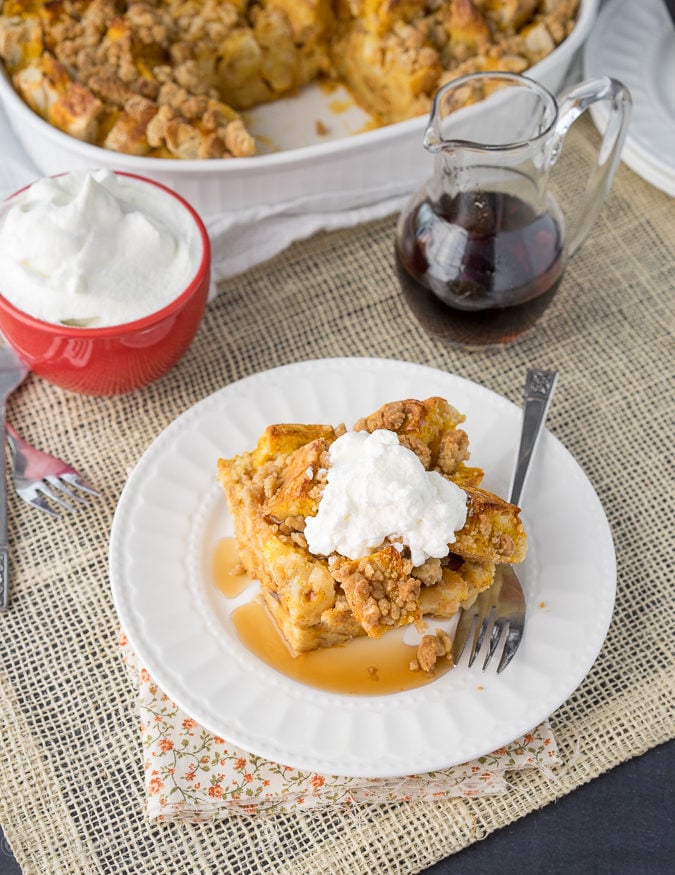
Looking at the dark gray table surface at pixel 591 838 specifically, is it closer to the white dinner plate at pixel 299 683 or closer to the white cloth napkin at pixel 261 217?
the white dinner plate at pixel 299 683

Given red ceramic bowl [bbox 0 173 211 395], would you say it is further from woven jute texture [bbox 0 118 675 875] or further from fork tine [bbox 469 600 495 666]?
fork tine [bbox 469 600 495 666]

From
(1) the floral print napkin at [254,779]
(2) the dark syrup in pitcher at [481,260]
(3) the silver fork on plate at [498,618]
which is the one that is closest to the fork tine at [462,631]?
(3) the silver fork on plate at [498,618]

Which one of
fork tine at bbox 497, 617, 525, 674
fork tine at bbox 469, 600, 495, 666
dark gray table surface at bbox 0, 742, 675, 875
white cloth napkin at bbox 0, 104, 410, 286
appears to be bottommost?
dark gray table surface at bbox 0, 742, 675, 875

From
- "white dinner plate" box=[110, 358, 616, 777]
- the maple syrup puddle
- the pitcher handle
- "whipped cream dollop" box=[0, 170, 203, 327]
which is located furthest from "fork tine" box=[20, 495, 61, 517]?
the pitcher handle

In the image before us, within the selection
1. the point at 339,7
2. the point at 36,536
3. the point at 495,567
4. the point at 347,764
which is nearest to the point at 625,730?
the point at 495,567

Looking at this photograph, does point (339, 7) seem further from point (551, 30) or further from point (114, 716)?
point (114, 716)

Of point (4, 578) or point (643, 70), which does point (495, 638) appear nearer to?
point (4, 578)

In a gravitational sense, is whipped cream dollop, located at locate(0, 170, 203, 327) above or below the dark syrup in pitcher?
above
